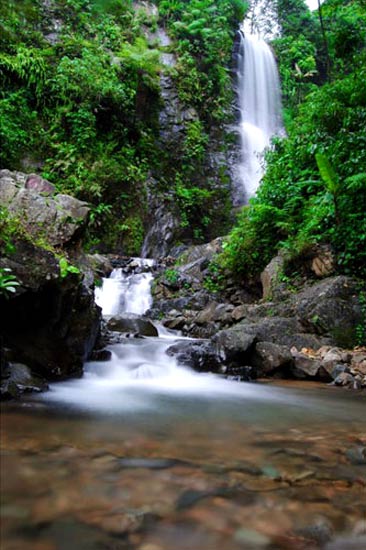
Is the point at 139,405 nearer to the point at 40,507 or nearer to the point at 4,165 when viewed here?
the point at 40,507

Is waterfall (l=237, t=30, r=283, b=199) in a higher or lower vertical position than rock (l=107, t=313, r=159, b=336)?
higher

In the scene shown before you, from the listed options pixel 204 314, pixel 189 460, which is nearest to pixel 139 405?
pixel 189 460

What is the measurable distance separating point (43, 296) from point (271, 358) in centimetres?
331

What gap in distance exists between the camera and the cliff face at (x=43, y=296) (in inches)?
163

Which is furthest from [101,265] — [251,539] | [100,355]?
[251,539]

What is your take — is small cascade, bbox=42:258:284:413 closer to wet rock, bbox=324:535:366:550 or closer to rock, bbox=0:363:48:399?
rock, bbox=0:363:48:399

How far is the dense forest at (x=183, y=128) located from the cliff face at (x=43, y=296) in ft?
13.0

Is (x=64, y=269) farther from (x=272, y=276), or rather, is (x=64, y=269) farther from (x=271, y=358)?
(x=272, y=276)

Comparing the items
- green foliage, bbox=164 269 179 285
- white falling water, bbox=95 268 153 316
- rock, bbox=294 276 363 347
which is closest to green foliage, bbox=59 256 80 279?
rock, bbox=294 276 363 347

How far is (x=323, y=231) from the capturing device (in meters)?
8.17

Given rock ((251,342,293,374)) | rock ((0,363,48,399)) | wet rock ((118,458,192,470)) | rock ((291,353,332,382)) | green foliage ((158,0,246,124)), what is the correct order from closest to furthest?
wet rock ((118,458,192,470)) → rock ((0,363,48,399)) → rock ((291,353,332,382)) → rock ((251,342,293,374)) → green foliage ((158,0,246,124))

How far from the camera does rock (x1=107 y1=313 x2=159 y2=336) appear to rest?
26.5 feet

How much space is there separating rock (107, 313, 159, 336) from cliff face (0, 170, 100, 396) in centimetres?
210

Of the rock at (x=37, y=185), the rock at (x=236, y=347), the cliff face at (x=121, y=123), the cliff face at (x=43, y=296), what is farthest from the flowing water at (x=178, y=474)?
the cliff face at (x=121, y=123)
